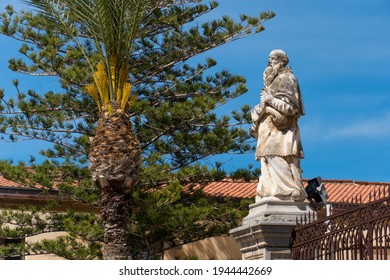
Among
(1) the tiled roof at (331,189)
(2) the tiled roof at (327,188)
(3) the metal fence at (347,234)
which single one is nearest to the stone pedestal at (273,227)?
(3) the metal fence at (347,234)

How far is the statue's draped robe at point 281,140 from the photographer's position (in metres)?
12.3

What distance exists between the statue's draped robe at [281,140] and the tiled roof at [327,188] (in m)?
13.2

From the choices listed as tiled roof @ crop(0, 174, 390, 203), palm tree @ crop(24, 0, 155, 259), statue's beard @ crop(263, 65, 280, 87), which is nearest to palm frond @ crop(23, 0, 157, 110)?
palm tree @ crop(24, 0, 155, 259)

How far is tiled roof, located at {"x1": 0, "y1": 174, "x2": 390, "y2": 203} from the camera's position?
27055 millimetres

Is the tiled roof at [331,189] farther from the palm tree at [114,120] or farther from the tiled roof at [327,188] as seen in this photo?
the palm tree at [114,120]

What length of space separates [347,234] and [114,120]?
7.71 metres

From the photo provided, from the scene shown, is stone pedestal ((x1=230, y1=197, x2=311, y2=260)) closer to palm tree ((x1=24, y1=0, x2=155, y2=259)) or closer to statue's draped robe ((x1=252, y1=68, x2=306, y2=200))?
statue's draped robe ((x1=252, y1=68, x2=306, y2=200))

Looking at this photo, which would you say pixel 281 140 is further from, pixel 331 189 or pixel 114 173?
pixel 331 189

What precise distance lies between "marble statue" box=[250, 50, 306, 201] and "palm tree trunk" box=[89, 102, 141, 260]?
554 centimetres

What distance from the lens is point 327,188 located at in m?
28.8

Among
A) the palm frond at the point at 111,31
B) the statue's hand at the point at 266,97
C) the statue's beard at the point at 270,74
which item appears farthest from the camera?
the palm frond at the point at 111,31

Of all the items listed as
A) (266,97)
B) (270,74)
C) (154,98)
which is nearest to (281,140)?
(266,97)

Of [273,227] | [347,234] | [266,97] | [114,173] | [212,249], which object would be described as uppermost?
[212,249]

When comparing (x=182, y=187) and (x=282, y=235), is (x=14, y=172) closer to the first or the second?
(x=182, y=187)
